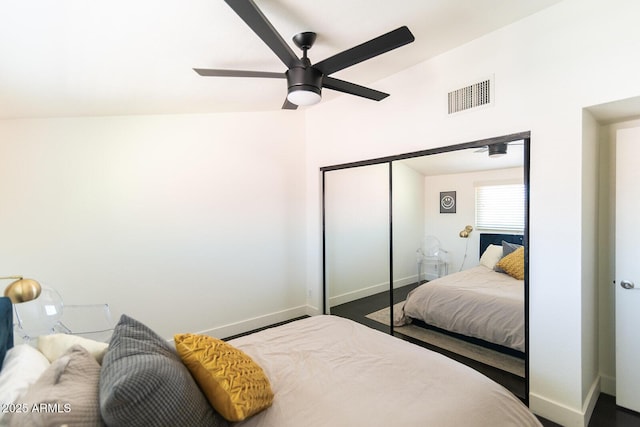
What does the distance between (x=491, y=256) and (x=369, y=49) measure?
6.04 feet

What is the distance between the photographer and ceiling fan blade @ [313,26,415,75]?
1.54 meters

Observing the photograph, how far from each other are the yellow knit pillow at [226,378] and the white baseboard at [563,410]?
6.38 ft

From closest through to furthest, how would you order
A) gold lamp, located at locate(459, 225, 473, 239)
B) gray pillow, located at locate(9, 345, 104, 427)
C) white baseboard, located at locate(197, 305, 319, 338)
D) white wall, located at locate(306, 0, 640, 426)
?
1. gray pillow, located at locate(9, 345, 104, 427)
2. white wall, located at locate(306, 0, 640, 426)
3. gold lamp, located at locate(459, 225, 473, 239)
4. white baseboard, located at locate(197, 305, 319, 338)

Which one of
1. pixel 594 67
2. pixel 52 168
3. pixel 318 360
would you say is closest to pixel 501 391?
pixel 318 360

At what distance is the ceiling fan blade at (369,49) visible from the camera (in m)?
1.54

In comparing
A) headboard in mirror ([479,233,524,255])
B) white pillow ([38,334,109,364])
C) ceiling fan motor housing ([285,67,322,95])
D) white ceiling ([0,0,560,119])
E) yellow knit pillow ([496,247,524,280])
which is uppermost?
white ceiling ([0,0,560,119])

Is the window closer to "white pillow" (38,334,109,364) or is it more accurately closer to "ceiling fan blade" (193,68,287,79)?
"ceiling fan blade" (193,68,287,79)

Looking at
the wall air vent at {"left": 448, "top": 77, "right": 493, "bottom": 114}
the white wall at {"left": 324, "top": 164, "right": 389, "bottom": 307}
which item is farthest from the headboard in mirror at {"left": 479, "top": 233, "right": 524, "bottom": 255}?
the wall air vent at {"left": 448, "top": 77, "right": 493, "bottom": 114}

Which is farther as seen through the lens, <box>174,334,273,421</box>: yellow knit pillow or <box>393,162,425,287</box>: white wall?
<box>393,162,425,287</box>: white wall

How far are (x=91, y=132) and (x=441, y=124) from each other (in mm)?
3063

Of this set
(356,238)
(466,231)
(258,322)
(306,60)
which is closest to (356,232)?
(356,238)

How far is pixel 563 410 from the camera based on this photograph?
2.02 meters

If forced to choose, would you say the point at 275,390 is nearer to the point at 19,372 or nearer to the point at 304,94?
the point at 19,372

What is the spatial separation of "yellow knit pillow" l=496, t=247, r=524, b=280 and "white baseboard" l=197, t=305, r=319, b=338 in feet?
7.61
